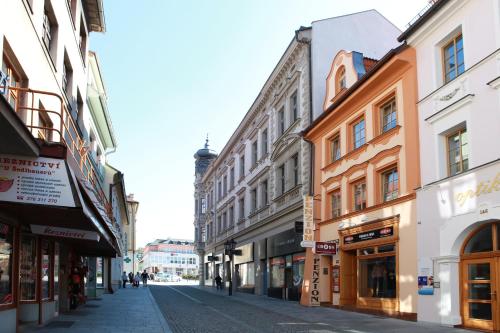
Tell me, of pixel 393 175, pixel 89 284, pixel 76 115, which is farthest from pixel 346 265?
pixel 89 284

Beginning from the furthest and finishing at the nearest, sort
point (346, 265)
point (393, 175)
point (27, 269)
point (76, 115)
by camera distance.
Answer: point (346, 265) → point (76, 115) → point (393, 175) → point (27, 269)

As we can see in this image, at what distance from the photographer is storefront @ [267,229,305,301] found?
27.1 m

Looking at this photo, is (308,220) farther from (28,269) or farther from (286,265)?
(28,269)

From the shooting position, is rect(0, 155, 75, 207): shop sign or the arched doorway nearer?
rect(0, 155, 75, 207): shop sign

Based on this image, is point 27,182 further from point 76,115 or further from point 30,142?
point 76,115

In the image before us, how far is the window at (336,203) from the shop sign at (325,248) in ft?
4.74

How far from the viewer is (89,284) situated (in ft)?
99.9

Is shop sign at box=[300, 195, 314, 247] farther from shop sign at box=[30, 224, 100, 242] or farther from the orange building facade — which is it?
shop sign at box=[30, 224, 100, 242]

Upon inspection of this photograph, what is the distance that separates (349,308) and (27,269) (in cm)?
1200

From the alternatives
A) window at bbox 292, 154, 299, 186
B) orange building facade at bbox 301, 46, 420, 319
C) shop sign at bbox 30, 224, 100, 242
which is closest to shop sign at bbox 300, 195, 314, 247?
orange building facade at bbox 301, 46, 420, 319

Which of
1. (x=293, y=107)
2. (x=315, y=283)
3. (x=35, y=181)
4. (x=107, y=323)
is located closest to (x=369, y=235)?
(x=315, y=283)

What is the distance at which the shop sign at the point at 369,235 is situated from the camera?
1870 centimetres

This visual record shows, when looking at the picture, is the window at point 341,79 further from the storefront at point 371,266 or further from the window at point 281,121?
the window at point 281,121

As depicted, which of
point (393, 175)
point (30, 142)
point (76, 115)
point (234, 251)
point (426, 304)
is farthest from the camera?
point (234, 251)
